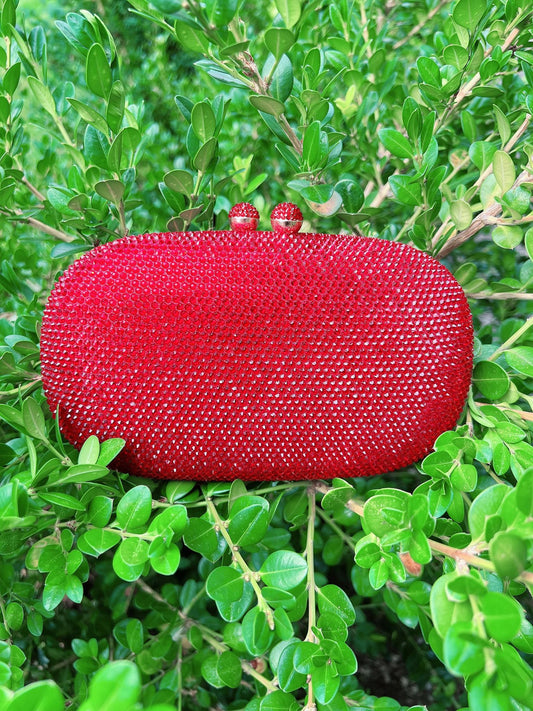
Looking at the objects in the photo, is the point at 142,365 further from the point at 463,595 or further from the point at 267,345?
the point at 463,595

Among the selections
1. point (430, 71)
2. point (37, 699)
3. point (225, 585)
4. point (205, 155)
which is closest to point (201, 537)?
point (225, 585)

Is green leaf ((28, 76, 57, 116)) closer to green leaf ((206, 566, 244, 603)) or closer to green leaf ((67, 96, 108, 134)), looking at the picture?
green leaf ((67, 96, 108, 134))

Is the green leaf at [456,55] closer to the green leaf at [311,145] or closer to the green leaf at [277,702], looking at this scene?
the green leaf at [311,145]

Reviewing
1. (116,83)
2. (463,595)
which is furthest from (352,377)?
(116,83)

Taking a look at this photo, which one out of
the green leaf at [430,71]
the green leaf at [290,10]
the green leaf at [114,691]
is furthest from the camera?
the green leaf at [430,71]

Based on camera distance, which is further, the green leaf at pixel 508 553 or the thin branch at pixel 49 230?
the thin branch at pixel 49 230

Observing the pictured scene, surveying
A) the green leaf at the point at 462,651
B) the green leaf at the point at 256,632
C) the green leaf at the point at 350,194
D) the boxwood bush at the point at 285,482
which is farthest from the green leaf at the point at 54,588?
the green leaf at the point at 350,194

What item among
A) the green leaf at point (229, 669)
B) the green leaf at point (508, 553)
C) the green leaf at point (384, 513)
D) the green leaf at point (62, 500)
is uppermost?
the green leaf at point (508, 553)
